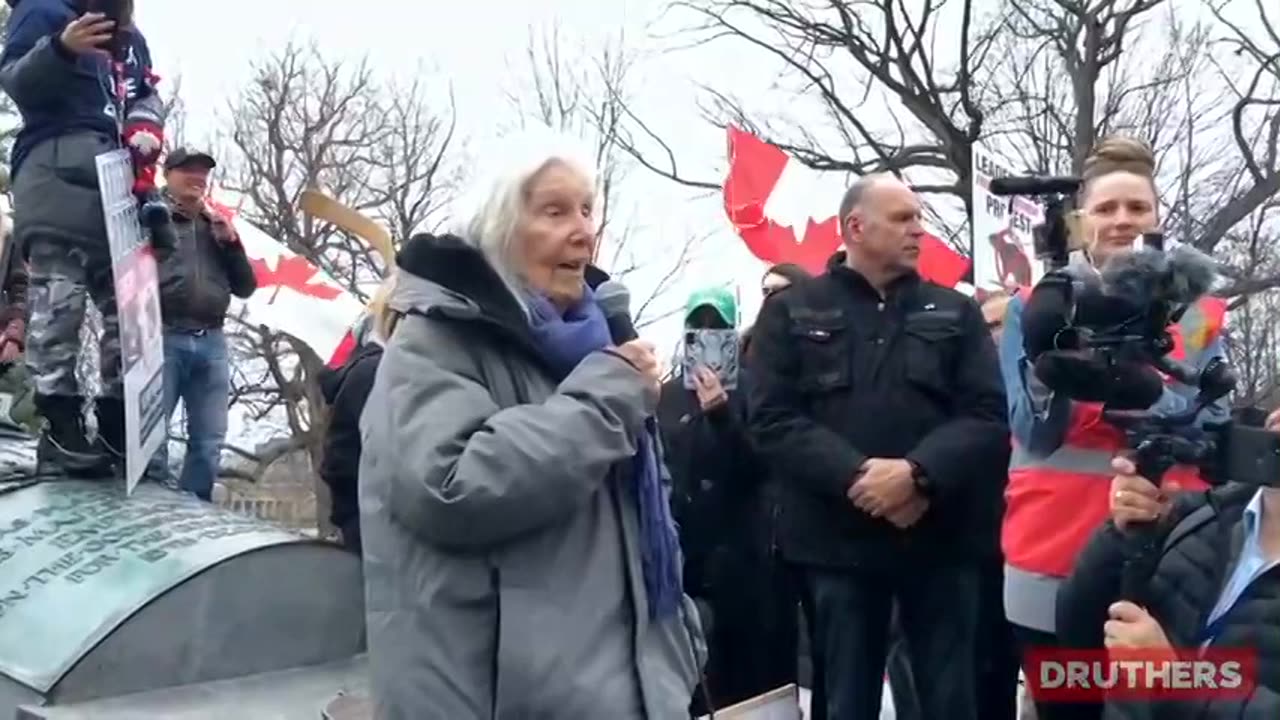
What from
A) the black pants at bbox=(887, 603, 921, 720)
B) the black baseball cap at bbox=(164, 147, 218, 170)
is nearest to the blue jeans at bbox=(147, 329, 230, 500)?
the black baseball cap at bbox=(164, 147, 218, 170)

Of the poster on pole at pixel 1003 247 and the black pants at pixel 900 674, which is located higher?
the poster on pole at pixel 1003 247

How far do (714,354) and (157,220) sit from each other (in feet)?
6.18

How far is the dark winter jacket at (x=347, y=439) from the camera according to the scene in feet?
15.5

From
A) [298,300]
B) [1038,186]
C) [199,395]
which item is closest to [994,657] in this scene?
[1038,186]

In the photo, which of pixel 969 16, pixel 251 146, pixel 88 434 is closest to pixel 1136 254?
pixel 88 434

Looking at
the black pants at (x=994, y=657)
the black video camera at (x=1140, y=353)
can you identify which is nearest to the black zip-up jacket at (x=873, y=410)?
the black pants at (x=994, y=657)

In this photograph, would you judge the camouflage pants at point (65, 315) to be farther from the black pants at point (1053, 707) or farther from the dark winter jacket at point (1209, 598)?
the dark winter jacket at point (1209, 598)

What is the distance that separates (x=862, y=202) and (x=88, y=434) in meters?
2.21

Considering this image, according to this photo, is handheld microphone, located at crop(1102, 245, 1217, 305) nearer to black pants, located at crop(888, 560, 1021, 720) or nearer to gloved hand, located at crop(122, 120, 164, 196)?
black pants, located at crop(888, 560, 1021, 720)

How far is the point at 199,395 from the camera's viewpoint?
568cm

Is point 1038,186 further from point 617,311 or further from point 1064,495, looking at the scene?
point 617,311

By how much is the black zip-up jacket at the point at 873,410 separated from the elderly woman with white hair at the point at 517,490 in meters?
1.54

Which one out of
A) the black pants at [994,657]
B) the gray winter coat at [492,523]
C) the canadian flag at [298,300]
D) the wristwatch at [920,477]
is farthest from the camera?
the canadian flag at [298,300]

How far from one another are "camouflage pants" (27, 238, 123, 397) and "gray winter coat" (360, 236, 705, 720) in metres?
2.15
